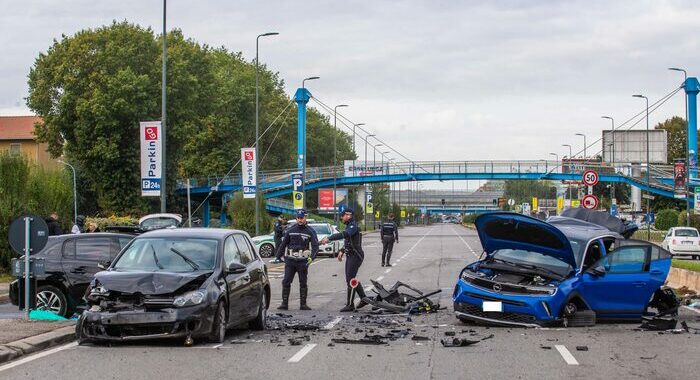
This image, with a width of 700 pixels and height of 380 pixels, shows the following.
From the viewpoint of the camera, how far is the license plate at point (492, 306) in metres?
14.1

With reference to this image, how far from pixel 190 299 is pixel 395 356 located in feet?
8.36

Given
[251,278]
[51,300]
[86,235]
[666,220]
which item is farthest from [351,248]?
[666,220]

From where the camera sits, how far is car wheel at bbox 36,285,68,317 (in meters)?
15.7

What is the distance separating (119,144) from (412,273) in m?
38.5

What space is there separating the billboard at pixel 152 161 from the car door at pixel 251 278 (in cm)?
1543

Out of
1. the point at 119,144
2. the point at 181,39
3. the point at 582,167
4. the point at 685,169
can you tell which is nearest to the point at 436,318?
the point at 685,169

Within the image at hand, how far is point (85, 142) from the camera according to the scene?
63.6m

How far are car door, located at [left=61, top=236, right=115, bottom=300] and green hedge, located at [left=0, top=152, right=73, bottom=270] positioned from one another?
1232 centimetres

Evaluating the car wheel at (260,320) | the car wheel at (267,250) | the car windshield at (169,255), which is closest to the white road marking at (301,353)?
the car windshield at (169,255)

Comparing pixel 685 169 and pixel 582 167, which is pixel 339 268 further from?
pixel 582 167

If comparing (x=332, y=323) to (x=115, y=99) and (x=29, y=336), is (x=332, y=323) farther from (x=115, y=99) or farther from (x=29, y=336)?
(x=115, y=99)

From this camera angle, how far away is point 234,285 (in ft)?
43.1

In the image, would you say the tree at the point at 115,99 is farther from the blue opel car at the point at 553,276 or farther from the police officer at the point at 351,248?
the blue opel car at the point at 553,276

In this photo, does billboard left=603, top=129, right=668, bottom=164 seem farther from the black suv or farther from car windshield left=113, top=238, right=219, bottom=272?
car windshield left=113, top=238, right=219, bottom=272
